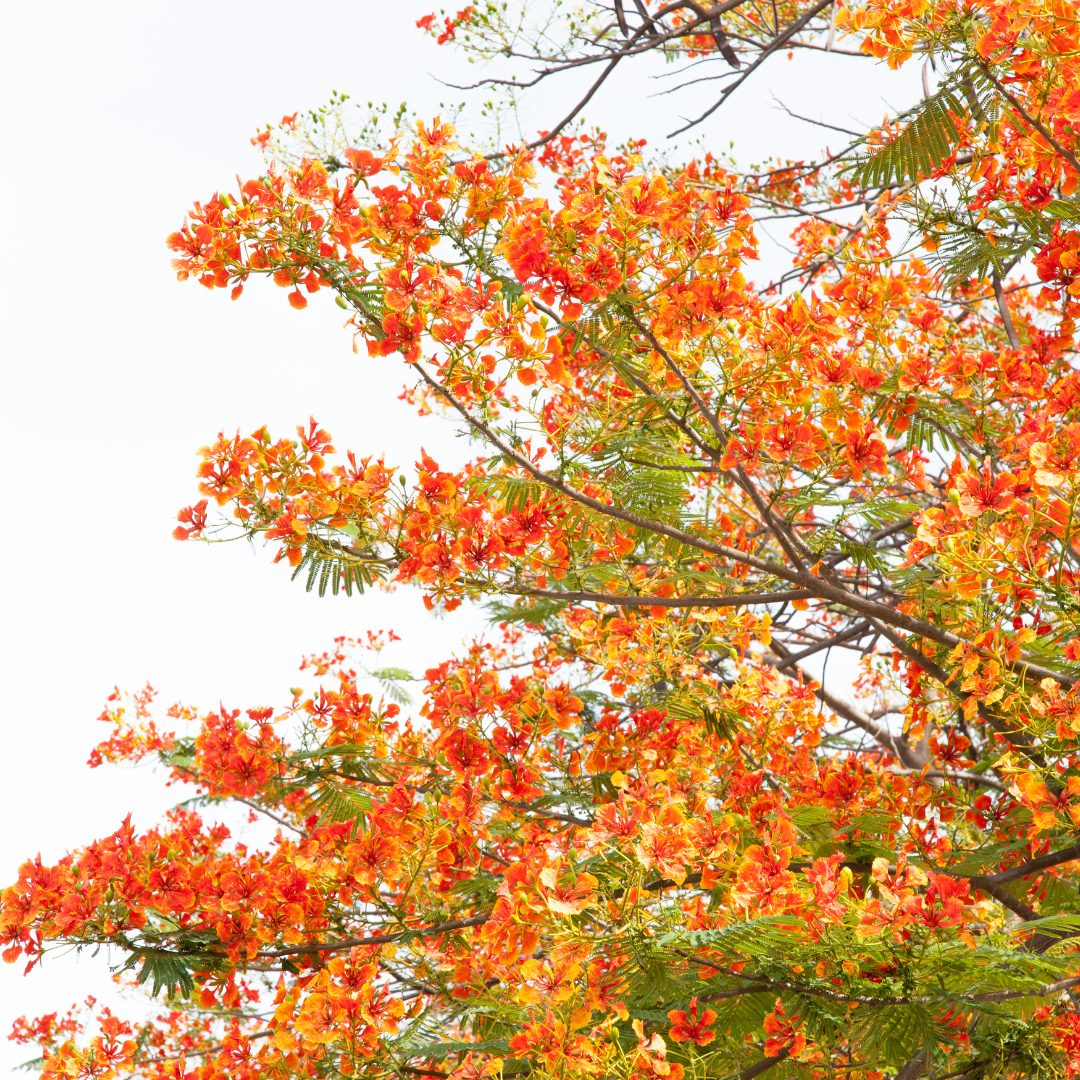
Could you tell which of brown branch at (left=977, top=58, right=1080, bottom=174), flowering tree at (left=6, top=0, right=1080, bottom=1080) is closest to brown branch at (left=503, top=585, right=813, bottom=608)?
flowering tree at (left=6, top=0, right=1080, bottom=1080)

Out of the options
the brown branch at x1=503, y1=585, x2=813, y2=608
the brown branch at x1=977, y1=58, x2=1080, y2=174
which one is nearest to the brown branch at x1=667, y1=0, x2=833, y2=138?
the brown branch at x1=977, y1=58, x2=1080, y2=174

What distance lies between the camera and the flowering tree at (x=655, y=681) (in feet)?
7.07

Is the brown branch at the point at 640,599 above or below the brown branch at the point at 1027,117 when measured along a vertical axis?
below

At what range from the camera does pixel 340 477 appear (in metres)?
2.66

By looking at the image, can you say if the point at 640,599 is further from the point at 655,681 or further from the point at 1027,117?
the point at 1027,117

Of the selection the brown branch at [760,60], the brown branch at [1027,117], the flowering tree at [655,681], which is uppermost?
the brown branch at [760,60]

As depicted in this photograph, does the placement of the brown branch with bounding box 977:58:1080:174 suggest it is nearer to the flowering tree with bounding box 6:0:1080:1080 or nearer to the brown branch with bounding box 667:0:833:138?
the flowering tree with bounding box 6:0:1080:1080

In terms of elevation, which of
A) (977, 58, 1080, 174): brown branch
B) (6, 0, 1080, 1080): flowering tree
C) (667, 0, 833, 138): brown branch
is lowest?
(6, 0, 1080, 1080): flowering tree

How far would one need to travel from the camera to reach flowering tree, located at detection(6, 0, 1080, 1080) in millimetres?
2154

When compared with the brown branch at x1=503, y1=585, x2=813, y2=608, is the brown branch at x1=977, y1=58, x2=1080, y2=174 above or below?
above

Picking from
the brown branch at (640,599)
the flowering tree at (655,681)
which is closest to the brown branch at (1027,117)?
the flowering tree at (655,681)

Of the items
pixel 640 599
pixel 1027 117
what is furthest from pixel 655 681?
pixel 1027 117

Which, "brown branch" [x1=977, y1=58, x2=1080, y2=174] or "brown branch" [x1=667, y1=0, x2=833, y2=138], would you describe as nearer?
"brown branch" [x1=977, y1=58, x2=1080, y2=174]

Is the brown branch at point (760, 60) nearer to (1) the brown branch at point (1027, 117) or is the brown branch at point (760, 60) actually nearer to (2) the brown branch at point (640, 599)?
(1) the brown branch at point (1027, 117)
